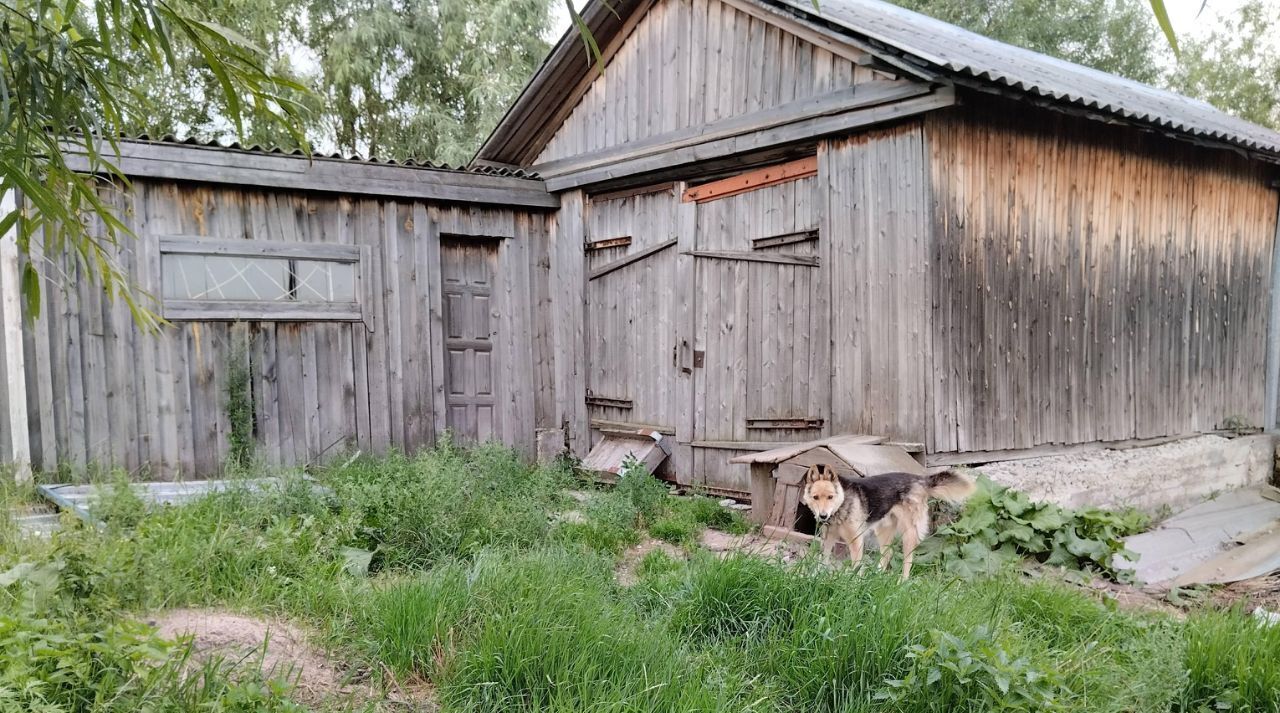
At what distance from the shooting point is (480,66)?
15508 mm

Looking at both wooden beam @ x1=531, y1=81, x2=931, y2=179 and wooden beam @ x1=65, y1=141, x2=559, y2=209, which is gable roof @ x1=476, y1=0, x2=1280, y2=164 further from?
wooden beam @ x1=65, y1=141, x2=559, y2=209

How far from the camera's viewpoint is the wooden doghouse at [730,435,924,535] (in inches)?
194

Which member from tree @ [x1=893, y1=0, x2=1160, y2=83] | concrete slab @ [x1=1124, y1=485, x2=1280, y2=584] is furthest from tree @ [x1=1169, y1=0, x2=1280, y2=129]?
concrete slab @ [x1=1124, y1=485, x2=1280, y2=584]

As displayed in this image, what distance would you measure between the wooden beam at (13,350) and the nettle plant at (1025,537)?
21.1ft

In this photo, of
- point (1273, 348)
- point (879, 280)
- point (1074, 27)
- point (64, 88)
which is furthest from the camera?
point (1074, 27)

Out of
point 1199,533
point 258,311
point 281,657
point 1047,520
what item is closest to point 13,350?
point 258,311

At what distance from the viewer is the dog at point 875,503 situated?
4.25m

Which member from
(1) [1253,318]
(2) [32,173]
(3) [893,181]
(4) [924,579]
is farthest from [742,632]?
(1) [1253,318]

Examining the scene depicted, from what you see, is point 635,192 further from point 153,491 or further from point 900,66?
point 153,491

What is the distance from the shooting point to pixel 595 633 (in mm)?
2881

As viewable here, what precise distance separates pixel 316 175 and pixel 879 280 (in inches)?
191

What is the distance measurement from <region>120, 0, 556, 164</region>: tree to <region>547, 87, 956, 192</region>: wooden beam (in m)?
8.22

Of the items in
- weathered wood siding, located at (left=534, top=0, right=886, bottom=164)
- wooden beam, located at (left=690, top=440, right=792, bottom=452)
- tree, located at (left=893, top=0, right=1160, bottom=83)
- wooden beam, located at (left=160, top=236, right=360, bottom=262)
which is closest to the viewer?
weathered wood siding, located at (left=534, top=0, right=886, bottom=164)

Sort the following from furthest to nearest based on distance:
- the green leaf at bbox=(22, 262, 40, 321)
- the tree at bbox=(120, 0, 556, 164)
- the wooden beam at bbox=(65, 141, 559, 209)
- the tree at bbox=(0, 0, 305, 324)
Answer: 1. the tree at bbox=(120, 0, 556, 164)
2. the wooden beam at bbox=(65, 141, 559, 209)
3. the green leaf at bbox=(22, 262, 40, 321)
4. the tree at bbox=(0, 0, 305, 324)
